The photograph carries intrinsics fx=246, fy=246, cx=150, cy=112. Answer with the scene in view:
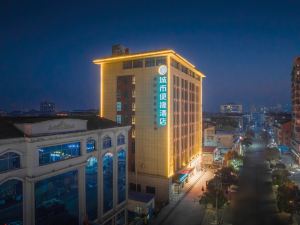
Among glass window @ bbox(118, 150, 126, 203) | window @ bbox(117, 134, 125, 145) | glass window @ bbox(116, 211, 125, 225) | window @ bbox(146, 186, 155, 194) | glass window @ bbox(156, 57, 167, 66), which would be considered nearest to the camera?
glass window @ bbox(116, 211, 125, 225)

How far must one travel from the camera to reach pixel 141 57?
5434cm

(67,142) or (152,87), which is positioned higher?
(152,87)

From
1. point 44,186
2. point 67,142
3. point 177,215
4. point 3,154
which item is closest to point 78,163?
point 67,142

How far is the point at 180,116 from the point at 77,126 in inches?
1292

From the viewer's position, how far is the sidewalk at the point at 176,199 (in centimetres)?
4305

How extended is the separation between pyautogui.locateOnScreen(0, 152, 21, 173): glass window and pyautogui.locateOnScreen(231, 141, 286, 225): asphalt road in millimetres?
33617

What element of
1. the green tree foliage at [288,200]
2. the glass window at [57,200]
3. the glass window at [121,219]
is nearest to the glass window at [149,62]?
the glass window at [57,200]

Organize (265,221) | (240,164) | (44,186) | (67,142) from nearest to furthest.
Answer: (44,186) < (67,142) < (265,221) < (240,164)

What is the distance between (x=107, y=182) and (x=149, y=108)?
20010 millimetres

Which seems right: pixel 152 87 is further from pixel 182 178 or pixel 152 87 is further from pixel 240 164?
pixel 240 164

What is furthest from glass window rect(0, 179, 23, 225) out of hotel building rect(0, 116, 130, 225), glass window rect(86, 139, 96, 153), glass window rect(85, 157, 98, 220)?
glass window rect(86, 139, 96, 153)

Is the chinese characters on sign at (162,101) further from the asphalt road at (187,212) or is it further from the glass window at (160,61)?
the asphalt road at (187,212)

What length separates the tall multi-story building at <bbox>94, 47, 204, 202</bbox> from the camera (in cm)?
5172

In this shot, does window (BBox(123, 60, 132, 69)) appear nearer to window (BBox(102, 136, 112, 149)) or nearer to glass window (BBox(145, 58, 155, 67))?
glass window (BBox(145, 58, 155, 67))
